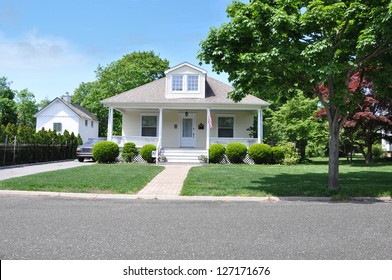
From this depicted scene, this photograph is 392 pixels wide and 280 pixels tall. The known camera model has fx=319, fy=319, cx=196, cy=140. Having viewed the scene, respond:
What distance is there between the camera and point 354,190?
8.71 metres

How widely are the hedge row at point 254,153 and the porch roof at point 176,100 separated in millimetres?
2761

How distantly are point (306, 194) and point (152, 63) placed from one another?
35834 millimetres

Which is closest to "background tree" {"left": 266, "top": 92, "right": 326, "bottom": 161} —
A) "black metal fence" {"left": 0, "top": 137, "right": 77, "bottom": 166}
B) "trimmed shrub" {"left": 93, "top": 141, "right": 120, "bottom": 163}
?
"trimmed shrub" {"left": 93, "top": 141, "right": 120, "bottom": 163}

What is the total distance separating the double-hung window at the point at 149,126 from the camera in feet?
75.7

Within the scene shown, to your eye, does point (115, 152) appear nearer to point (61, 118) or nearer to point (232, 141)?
point (232, 141)

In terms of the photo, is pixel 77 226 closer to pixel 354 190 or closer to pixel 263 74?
pixel 263 74

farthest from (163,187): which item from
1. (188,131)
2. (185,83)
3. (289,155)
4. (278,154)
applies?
(188,131)

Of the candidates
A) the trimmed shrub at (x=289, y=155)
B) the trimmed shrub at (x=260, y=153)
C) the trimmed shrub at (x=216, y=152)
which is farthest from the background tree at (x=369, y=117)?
the trimmed shrub at (x=216, y=152)

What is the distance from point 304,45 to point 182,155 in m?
12.6

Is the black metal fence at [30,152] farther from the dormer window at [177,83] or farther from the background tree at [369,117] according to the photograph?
the background tree at [369,117]

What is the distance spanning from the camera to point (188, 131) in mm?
23062

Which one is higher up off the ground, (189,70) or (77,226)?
(189,70)

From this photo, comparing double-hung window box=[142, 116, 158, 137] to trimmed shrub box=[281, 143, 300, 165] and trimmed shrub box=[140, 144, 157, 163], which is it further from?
trimmed shrub box=[281, 143, 300, 165]

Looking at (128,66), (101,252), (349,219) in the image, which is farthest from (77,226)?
(128,66)
